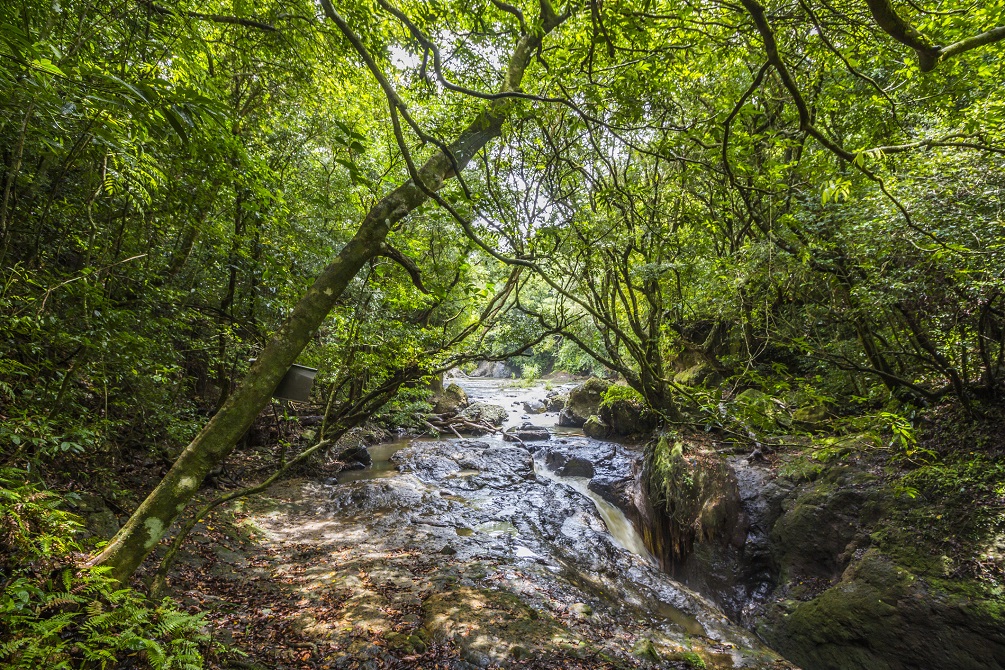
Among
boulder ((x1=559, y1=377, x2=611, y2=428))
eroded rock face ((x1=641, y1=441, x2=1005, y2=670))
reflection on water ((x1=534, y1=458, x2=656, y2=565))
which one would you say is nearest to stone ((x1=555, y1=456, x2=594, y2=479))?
reflection on water ((x1=534, y1=458, x2=656, y2=565))

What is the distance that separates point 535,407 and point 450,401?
6.85 metres

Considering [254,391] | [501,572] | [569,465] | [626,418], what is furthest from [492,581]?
[626,418]

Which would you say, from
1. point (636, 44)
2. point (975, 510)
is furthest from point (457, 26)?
point (975, 510)

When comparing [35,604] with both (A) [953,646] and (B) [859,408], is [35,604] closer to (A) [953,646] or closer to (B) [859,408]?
(A) [953,646]

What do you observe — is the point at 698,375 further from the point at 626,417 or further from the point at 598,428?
the point at 598,428

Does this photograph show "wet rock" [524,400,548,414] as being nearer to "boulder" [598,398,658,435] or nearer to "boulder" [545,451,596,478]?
"boulder" [598,398,658,435]

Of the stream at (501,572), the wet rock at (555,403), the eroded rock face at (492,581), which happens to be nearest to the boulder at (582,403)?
the wet rock at (555,403)

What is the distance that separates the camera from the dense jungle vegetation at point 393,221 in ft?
7.90

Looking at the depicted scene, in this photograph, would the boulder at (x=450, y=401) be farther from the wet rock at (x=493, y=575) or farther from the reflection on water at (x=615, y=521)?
the reflection on water at (x=615, y=521)

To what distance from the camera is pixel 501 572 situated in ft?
19.0

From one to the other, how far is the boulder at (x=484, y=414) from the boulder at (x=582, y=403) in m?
2.91

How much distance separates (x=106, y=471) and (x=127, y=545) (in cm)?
300

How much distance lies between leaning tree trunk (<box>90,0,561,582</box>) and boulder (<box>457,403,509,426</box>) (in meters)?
13.3

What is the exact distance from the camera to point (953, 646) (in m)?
4.18
